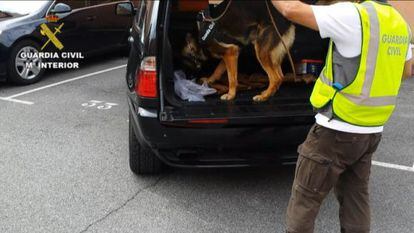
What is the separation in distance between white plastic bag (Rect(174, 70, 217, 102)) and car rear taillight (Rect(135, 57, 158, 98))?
463mm

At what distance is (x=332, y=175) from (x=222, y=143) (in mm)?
957

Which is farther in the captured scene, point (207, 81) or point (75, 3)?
point (75, 3)

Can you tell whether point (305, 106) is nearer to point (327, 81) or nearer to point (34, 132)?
point (327, 81)

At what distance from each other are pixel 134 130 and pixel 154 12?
962 millimetres

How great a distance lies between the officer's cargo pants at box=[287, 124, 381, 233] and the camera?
7.74 ft

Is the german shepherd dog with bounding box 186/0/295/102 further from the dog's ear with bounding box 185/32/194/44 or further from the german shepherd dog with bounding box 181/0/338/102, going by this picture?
the dog's ear with bounding box 185/32/194/44

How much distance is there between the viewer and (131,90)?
3.53 meters

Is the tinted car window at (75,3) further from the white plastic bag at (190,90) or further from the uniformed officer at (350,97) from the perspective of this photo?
the uniformed officer at (350,97)

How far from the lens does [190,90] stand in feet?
12.2

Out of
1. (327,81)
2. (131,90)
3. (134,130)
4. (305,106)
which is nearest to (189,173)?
(134,130)

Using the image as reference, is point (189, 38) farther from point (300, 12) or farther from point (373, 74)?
point (373, 74)

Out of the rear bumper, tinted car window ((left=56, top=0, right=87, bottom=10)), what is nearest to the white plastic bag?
the rear bumper

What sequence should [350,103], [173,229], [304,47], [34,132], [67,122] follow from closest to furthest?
[350,103]
[173,229]
[304,47]
[34,132]
[67,122]

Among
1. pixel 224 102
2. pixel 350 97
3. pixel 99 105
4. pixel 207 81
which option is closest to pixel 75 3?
pixel 99 105
